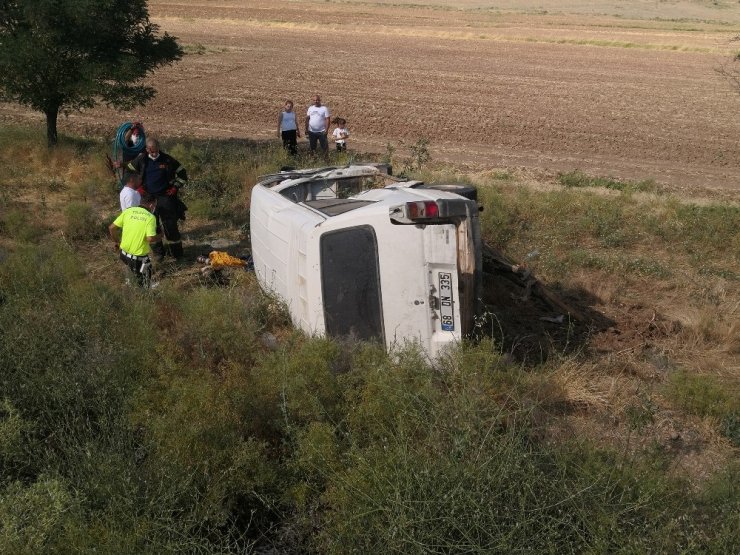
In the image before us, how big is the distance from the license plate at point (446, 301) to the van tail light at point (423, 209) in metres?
0.47

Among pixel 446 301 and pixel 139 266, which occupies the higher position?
pixel 446 301

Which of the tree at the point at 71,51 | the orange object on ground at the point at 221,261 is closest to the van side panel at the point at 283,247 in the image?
the orange object on ground at the point at 221,261

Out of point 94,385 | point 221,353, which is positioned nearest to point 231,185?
point 221,353

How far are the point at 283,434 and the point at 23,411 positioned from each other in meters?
1.74

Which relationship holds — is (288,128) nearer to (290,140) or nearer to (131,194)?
(290,140)

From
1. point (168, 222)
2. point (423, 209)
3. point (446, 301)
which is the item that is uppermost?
point (423, 209)

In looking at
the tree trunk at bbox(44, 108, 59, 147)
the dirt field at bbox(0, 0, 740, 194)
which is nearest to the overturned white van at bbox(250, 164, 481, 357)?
the tree trunk at bbox(44, 108, 59, 147)

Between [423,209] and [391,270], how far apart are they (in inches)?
22.6

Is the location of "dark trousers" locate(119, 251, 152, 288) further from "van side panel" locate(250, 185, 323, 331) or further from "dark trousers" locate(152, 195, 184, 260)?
"dark trousers" locate(152, 195, 184, 260)

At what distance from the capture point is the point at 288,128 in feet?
51.2

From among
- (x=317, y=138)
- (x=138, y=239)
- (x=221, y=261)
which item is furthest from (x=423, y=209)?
(x=317, y=138)

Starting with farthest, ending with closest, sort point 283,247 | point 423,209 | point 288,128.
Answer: point 288,128, point 283,247, point 423,209

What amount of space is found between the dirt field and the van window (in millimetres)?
11956

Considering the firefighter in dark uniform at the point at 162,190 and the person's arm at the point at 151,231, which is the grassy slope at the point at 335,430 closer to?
the person's arm at the point at 151,231
